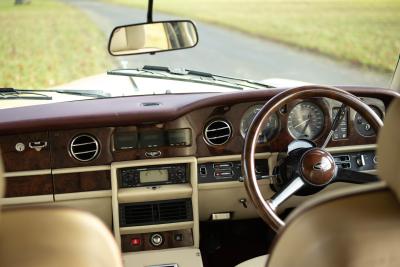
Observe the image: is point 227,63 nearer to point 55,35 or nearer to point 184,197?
point 55,35

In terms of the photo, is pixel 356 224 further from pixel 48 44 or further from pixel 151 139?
pixel 48 44

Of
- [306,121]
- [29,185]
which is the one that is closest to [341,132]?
[306,121]

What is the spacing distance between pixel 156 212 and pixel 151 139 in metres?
0.49

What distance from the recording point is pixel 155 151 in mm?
3877

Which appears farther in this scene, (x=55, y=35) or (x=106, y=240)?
(x=55, y=35)

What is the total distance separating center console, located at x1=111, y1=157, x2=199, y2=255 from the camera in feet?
12.8

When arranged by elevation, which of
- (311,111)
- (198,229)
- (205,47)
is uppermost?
(205,47)

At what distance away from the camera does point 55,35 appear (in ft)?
47.0

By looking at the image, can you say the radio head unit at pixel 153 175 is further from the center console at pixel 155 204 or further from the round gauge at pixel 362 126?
the round gauge at pixel 362 126

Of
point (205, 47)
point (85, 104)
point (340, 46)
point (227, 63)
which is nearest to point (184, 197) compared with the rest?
point (85, 104)

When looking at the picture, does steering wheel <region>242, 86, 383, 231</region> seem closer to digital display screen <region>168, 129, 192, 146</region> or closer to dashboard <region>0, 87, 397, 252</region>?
dashboard <region>0, 87, 397, 252</region>

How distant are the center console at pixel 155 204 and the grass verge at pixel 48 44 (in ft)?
22.3

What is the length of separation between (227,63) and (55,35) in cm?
537

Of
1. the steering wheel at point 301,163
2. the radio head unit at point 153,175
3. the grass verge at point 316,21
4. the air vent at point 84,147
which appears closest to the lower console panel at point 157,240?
the radio head unit at point 153,175
